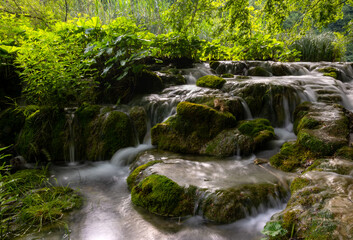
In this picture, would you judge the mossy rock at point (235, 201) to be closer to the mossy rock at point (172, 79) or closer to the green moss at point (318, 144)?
the green moss at point (318, 144)

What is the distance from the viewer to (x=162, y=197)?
2.58 metres

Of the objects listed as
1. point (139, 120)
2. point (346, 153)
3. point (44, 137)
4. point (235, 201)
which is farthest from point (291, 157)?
point (44, 137)

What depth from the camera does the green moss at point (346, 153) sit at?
273 centimetres

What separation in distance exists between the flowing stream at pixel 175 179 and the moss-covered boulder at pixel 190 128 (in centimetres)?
32

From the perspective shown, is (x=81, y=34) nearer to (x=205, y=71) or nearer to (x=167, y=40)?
(x=167, y=40)

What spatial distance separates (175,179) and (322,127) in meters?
2.48

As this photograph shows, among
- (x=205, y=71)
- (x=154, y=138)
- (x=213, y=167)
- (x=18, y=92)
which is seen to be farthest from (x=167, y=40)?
(x=213, y=167)

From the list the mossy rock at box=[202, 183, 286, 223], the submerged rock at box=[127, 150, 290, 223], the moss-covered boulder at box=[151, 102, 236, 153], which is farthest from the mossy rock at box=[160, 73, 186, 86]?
the mossy rock at box=[202, 183, 286, 223]

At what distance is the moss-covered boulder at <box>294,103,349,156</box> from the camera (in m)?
3.02

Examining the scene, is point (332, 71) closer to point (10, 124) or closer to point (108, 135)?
point (108, 135)

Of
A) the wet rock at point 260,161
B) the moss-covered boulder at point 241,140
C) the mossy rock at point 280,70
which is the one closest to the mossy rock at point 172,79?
the moss-covered boulder at point 241,140

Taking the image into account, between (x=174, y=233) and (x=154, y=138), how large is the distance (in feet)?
7.47

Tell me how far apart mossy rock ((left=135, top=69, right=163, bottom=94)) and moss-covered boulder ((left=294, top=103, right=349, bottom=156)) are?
3.35 metres

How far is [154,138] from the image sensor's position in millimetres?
4316
